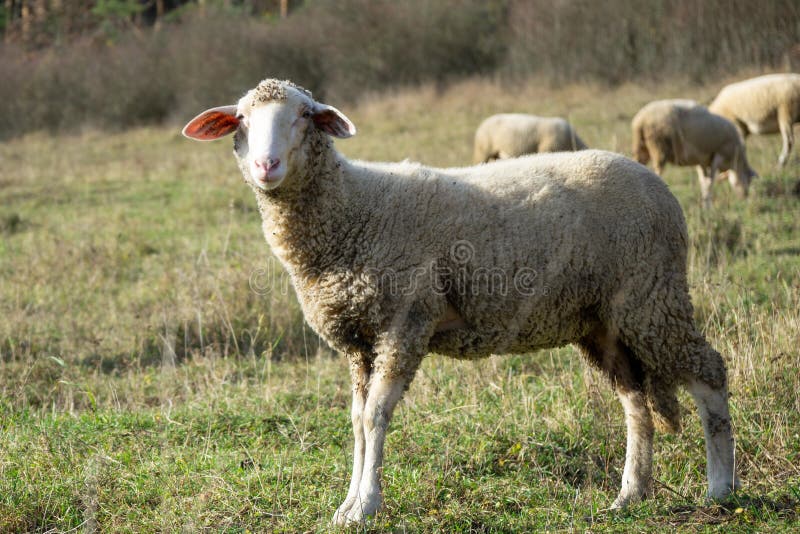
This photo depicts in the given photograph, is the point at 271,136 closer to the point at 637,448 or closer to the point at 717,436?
the point at 637,448

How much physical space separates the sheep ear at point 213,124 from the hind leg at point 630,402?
1.92 m

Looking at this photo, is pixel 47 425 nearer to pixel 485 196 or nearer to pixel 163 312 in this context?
pixel 163 312

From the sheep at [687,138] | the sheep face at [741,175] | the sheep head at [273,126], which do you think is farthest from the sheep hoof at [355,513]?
the sheep at [687,138]

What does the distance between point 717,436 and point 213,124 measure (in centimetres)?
262

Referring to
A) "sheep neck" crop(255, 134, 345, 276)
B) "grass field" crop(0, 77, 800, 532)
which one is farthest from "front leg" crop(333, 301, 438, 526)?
"sheep neck" crop(255, 134, 345, 276)

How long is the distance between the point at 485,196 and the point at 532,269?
0.39m

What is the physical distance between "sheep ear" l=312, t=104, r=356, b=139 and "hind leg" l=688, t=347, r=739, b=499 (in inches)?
72.9

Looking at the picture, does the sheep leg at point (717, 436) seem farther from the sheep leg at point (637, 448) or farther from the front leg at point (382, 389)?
the front leg at point (382, 389)

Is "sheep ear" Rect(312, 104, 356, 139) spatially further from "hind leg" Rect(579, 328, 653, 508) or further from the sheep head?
"hind leg" Rect(579, 328, 653, 508)

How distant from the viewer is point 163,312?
6188 millimetres

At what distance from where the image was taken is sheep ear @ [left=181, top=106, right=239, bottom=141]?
383 centimetres

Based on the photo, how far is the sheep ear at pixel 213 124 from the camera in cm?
383

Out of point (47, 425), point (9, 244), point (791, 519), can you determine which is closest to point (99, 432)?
point (47, 425)

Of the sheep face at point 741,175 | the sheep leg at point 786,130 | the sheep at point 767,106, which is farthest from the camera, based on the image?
the sheep at point 767,106
